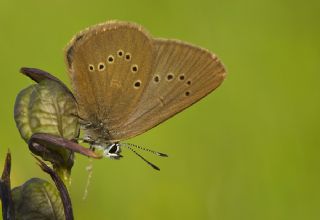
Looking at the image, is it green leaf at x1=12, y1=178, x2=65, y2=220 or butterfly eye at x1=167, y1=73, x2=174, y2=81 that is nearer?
green leaf at x1=12, y1=178, x2=65, y2=220

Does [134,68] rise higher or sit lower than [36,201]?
higher

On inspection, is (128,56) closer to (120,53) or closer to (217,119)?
(120,53)

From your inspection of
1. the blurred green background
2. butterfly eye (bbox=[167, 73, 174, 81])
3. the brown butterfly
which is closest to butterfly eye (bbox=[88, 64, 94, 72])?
the brown butterfly

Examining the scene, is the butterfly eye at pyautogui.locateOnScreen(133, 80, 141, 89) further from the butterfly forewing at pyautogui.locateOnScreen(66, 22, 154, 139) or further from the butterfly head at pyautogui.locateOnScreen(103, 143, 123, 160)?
the butterfly head at pyautogui.locateOnScreen(103, 143, 123, 160)

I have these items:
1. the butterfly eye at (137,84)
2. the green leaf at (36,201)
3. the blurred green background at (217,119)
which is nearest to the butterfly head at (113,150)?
the butterfly eye at (137,84)

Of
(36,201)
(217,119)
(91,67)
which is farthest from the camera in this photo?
(217,119)

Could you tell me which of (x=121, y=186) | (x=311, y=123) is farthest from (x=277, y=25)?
(x=121, y=186)

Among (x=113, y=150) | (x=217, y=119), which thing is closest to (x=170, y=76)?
(x=113, y=150)

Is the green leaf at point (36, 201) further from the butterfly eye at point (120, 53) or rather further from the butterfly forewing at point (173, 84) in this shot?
the butterfly eye at point (120, 53)
